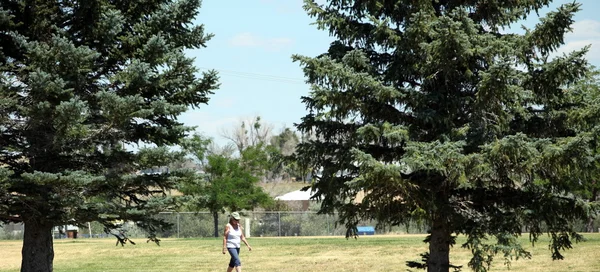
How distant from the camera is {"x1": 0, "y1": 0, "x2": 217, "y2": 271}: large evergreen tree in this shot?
14.7 meters

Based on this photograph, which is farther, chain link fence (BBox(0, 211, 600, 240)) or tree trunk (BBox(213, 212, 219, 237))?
chain link fence (BBox(0, 211, 600, 240))

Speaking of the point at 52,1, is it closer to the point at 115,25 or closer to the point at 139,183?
the point at 115,25

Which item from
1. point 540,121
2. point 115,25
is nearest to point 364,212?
point 540,121

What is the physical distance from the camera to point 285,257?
26.5 m

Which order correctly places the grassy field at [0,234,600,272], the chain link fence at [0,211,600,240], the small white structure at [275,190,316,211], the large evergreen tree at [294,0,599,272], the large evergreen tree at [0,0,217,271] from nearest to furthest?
the large evergreen tree at [294,0,599,272]
the large evergreen tree at [0,0,217,271]
the grassy field at [0,234,600,272]
the chain link fence at [0,211,600,240]
the small white structure at [275,190,316,211]

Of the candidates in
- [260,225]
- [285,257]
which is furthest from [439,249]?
[260,225]

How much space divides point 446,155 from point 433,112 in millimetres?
1323

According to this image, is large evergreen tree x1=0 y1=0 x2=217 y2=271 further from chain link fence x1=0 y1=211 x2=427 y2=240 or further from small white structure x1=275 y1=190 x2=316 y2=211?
small white structure x1=275 y1=190 x2=316 y2=211

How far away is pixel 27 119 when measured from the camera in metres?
15.6

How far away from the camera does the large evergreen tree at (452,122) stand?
13.1 m

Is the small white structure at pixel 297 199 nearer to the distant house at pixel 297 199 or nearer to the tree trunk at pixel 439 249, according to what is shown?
the distant house at pixel 297 199

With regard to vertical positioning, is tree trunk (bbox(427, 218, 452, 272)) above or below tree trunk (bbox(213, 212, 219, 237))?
below

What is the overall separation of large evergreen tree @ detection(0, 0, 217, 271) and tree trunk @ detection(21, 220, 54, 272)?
2 cm

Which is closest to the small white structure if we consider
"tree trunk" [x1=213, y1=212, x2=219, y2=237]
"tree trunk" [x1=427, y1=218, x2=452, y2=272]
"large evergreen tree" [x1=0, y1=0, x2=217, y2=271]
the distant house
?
the distant house
